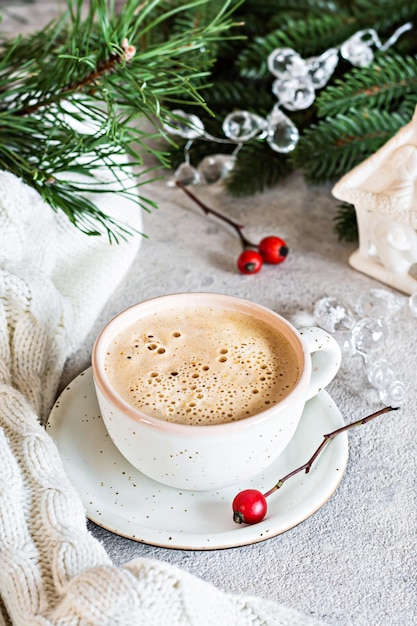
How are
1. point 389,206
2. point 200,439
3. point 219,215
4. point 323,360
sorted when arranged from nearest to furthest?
point 200,439
point 323,360
point 389,206
point 219,215

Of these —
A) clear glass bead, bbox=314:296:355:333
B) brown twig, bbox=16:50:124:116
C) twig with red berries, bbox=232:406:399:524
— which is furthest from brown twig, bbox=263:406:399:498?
brown twig, bbox=16:50:124:116

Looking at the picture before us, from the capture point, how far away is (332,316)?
64 centimetres

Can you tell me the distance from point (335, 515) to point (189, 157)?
0.50 meters

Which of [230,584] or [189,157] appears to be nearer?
[230,584]

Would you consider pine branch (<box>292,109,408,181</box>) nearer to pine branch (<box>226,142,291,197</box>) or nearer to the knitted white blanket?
pine branch (<box>226,142,291,197</box>)

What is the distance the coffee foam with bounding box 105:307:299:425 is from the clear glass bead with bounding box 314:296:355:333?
0.45 ft

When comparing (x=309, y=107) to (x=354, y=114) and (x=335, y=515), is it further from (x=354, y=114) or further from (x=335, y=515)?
(x=335, y=515)

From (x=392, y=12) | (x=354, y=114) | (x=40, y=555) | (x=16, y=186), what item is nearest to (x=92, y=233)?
(x=16, y=186)

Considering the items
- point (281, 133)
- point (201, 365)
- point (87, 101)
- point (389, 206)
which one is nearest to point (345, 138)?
point (281, 133)

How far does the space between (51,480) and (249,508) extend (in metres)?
0.11

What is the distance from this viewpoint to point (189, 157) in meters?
0.87

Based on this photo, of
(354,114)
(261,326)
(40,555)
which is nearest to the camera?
(40,555)

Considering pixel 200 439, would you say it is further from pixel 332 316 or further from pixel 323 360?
pixel 332 316

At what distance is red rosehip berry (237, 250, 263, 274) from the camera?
71 centimetres
